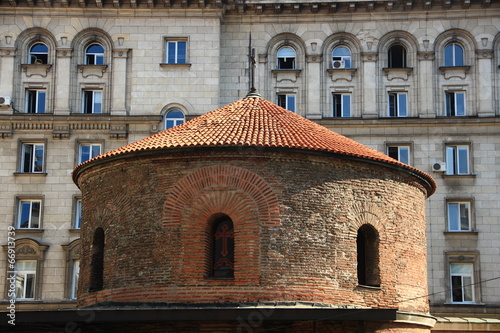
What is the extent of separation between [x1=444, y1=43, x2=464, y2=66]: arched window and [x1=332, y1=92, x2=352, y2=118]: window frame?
4.38 meters

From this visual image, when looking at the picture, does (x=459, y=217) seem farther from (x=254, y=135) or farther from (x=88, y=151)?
(x=254, y=135)

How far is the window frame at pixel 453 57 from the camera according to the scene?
130 ft

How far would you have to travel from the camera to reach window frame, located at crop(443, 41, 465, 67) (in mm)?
39719

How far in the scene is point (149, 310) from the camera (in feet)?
65.3

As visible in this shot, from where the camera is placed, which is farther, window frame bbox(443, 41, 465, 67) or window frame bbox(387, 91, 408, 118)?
window frame bbox(443, 41, 465, 67)

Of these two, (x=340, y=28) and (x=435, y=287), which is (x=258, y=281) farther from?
(x=340, y=28)

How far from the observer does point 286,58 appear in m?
40.2

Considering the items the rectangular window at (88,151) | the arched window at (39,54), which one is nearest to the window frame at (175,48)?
the rectangular window at (88,151)

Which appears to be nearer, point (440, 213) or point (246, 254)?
point (246, 254)

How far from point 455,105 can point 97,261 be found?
2089cm

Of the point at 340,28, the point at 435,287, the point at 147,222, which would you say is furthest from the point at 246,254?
the point at 340,28

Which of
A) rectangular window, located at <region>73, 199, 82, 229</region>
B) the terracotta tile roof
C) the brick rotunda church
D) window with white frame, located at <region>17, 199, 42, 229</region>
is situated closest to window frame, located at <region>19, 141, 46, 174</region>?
window with white frame, located at <region>17, 199, 42, 229</region>

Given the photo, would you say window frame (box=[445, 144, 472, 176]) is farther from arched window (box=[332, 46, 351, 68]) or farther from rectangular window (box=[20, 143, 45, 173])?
rectangular window (box=[20, 143, 45, 173])

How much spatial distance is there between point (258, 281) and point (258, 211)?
1.59 meters
